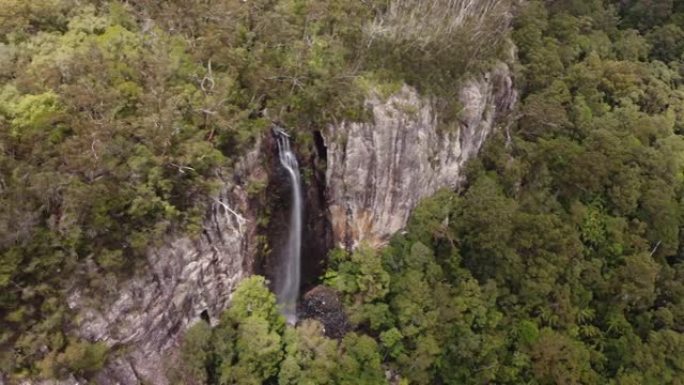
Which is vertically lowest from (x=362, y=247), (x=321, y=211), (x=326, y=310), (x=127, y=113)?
(x=326, y=310)

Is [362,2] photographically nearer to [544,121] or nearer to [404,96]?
[404,96]

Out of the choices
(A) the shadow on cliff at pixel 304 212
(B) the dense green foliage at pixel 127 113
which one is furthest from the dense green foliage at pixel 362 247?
(A) the shadow on cliff at pixel 304 212

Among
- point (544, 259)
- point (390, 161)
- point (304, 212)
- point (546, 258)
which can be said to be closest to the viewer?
point (304, 212)

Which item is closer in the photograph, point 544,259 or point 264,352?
point 264,352

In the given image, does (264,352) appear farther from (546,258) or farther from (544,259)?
(546,258)

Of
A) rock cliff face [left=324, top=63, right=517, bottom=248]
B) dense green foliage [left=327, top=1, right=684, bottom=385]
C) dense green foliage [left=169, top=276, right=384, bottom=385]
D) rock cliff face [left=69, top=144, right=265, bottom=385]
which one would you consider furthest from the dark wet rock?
rock cliff face [left=69, top=144, right=265, bottom=385]

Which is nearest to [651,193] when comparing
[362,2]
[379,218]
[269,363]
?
[379,218]

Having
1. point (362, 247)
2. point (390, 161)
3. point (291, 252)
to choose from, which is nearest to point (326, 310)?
point (291, 252)
